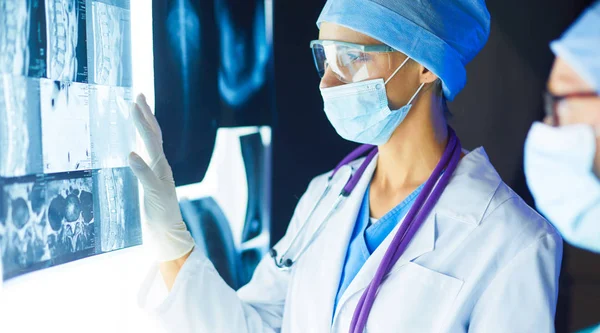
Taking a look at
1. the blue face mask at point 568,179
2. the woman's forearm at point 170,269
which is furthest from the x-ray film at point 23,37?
the blue face mask at point 568,179

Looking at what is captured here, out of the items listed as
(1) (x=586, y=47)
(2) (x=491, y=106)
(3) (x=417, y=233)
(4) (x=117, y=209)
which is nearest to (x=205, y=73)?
(4) (x=117, y=209)

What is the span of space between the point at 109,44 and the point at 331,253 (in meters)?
0.64

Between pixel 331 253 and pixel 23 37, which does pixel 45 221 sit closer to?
pixel 23 37

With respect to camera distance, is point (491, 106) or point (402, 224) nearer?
point (402, 224)

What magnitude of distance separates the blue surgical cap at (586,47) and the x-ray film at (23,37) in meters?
0.82

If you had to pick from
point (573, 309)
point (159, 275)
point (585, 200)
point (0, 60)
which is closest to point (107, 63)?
point (0, 60)

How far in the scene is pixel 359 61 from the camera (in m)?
1.08

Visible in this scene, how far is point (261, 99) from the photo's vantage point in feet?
5.07

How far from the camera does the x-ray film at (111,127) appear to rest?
3.15ft

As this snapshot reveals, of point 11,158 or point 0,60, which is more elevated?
point 0,60

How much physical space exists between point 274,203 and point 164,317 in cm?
64

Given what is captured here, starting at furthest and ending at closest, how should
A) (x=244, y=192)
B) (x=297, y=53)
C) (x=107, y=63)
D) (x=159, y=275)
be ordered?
(x=297, y=53) < (x=244, y=192) < (x=159, y=275) < (x=107, y=63)

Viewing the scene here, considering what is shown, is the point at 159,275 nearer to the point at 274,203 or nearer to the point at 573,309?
the point at 274,203

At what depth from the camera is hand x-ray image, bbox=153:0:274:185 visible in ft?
3.93
